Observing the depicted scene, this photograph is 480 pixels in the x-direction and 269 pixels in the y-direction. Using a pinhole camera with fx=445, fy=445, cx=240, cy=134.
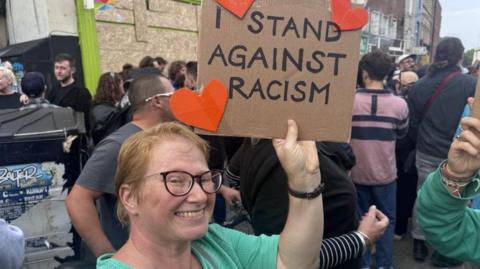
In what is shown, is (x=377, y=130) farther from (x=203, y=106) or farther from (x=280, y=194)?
(x=203, y=106)

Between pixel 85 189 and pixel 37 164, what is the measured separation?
0.70m

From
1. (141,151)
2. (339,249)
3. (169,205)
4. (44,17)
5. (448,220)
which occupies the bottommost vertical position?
(339,249)

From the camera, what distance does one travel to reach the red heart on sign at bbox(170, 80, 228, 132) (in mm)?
1391

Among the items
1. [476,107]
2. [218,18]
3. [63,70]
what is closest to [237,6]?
[218,18]

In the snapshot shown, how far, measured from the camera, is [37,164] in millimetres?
2572

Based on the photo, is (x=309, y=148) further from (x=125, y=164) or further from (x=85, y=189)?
(x=85, y=189)

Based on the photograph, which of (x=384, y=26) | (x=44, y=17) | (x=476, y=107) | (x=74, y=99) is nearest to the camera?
(x=476, y=107)

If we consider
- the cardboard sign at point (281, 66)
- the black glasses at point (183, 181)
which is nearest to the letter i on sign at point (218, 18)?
the cardboard sign at point (281, 66)

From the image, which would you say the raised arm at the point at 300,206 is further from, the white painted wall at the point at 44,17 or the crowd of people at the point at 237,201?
the white painted wall at the point at 44,17

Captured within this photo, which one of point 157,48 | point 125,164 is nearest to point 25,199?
point 125,164

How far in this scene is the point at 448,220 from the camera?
56.1 inches

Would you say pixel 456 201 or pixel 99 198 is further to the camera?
pixel 99 198

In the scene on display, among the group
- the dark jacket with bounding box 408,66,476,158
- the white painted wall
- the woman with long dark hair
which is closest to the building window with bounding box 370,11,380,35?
the white painted wall

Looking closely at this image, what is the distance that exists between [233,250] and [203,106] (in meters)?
0.51
